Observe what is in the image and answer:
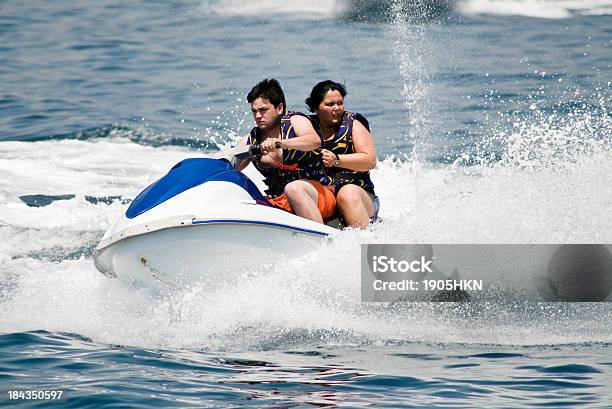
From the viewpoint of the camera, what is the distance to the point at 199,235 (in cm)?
534

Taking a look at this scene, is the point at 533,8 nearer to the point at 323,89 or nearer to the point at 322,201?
the point at 323,89

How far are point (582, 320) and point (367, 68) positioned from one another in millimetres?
8730

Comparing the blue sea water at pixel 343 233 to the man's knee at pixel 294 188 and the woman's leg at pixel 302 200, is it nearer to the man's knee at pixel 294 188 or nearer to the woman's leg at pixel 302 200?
the woman's leg at pixel 302 200

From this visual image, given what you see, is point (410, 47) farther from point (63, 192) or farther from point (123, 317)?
point (123, 317)

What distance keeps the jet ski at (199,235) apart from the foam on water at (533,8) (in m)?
14.0

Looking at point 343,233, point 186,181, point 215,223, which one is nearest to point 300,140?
point 343,233

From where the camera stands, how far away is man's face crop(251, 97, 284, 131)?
582 cm

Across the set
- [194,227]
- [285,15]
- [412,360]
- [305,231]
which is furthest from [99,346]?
[285,15]

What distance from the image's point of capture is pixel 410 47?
16234 mm

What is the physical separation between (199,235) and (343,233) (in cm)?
85

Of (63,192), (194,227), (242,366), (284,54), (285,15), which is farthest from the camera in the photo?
(285,15)

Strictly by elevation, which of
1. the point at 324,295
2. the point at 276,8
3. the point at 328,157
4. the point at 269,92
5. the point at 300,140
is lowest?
the point at 324,295

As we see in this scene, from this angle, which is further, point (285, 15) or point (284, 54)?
point (285, 15)

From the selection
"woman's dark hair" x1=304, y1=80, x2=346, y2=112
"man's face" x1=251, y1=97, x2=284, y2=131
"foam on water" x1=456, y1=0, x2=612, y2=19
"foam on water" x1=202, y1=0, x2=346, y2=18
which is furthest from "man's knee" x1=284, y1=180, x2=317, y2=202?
"foam on water" x1=456, y1=0, x2=612, y2=19
